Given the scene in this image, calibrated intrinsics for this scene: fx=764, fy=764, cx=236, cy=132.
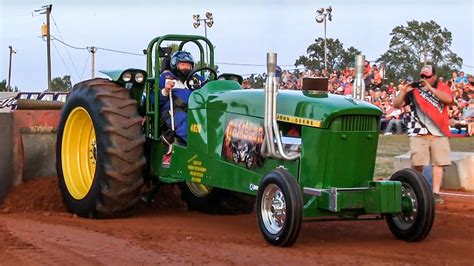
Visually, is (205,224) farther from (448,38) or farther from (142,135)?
(448,38)

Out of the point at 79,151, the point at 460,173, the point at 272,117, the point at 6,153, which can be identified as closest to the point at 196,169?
the point at 272,117

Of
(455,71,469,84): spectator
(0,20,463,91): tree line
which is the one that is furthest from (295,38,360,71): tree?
(455,71,469,84): spectator

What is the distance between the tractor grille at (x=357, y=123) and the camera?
6.36m

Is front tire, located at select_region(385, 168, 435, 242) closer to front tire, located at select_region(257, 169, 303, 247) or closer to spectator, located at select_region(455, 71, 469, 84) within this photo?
front tire, located at select_region(257, 169, 303, 247)

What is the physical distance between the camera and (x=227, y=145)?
7.36m

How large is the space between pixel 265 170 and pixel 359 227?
50.9 inches

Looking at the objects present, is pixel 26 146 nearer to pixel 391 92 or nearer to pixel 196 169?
pixel 196 169

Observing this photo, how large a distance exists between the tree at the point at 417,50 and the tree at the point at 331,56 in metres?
1.78

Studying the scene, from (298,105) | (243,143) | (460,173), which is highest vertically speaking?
(298,105)

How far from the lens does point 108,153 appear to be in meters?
7.75

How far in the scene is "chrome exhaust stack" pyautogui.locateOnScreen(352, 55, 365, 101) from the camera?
6.75m

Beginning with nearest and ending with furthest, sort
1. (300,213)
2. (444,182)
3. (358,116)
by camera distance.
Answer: (300,213), (358,116), (444,182)

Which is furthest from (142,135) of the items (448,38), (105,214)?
(448,38)

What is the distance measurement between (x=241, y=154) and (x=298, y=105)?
913 millimetres
